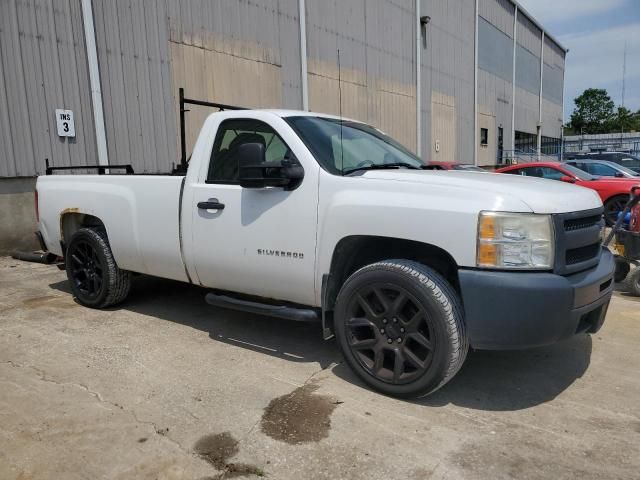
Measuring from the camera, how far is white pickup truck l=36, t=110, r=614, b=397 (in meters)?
2.93

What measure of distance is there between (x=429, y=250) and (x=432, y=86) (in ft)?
63.1

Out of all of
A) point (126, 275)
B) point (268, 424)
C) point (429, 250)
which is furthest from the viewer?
point (126, 275)

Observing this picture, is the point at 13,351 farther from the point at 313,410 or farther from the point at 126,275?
the point at 313,410

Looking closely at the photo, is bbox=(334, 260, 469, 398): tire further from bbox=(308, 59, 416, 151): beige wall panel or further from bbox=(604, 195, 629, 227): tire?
bbox=(308, 59, 416, 151): beige wall panel

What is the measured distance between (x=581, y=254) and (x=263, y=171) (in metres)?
2.13

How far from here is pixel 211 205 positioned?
405 centimetres

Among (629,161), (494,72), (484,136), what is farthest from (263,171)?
(494,72)

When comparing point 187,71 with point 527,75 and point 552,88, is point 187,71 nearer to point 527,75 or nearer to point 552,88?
point 527,75

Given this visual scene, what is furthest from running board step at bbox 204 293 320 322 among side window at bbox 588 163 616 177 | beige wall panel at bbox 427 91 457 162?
beige wall panel at bbox 427 91 457 162

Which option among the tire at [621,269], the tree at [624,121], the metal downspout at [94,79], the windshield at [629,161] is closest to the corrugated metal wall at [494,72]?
the windshield at [629,161]

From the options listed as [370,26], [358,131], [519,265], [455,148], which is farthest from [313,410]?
[455,148]

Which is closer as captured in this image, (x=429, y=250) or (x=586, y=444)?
(x=586, y=444)

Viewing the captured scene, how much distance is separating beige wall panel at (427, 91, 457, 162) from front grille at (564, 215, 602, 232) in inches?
721

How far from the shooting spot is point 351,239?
11.3ft
